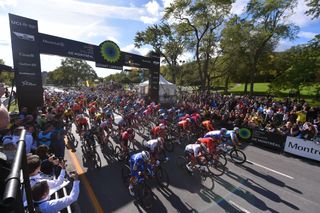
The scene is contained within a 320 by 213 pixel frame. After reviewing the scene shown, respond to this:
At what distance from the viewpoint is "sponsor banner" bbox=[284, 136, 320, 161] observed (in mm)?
9213

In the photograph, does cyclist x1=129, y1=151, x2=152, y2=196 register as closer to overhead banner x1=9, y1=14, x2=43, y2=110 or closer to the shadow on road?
the shadow on road

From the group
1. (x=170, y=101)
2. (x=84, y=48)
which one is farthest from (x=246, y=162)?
(x=170, y=101)

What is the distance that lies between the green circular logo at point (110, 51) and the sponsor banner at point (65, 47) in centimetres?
83

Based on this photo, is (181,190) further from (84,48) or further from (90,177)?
(84,48)

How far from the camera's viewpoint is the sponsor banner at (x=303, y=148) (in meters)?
9.21

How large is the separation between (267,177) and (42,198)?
768 centimetres

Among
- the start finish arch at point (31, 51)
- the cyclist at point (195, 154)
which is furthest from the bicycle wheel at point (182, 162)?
the start finish arch at point (31, 51)

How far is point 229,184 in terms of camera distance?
704 cm

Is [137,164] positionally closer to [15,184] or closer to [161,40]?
[15,184]

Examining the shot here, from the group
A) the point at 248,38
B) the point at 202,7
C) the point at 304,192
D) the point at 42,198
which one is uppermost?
the point at 202,7

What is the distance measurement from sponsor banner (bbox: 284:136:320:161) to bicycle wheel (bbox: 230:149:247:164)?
2.94m

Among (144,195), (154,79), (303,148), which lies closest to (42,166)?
(144,195)

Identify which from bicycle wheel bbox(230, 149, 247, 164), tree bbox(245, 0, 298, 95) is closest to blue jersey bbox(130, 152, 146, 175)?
bicycle wheel bbox(230, 149, 247, 164)

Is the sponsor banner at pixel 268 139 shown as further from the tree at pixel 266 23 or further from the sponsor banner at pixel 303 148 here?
the tree at pixel 266 23
